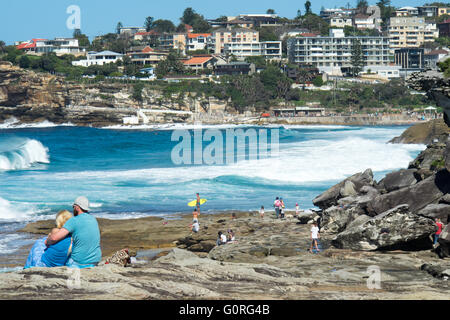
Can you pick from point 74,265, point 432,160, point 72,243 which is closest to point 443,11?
point 432,160

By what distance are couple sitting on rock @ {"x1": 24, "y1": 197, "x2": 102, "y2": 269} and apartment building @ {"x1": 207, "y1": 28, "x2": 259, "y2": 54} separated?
5202 inches

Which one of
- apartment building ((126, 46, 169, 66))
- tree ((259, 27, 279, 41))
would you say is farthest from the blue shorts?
tree ((259, 27, 279, 41))

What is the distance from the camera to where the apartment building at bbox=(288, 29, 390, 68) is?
433 feet

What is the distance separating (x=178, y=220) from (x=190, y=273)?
1538cm

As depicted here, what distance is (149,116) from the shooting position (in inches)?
4476

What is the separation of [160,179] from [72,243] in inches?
1145

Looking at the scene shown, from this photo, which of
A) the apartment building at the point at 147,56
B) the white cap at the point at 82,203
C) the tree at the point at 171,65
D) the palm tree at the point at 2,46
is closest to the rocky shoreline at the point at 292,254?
the white cap at the point at 82,203

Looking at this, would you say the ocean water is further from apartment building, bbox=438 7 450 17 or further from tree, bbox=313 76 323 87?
apartment building, bbox=438 7 450 17

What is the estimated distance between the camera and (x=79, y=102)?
11494 centimetres

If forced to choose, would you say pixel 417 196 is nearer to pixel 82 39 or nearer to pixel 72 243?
pixel 72 243
